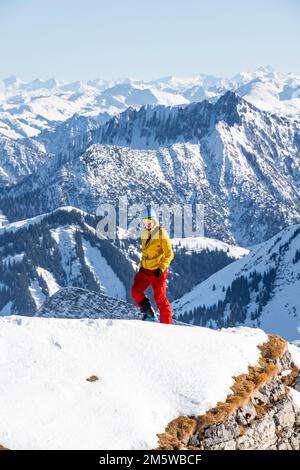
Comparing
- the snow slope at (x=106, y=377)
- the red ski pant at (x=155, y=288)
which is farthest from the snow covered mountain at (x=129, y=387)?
the red ski pant at (x=155, y=288)

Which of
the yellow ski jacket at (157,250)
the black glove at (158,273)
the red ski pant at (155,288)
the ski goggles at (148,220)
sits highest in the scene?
the ski goggles at (148,220)

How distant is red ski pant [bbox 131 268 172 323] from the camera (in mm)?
30078

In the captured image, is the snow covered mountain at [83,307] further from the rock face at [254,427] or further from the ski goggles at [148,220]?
the rock face at [254,427]

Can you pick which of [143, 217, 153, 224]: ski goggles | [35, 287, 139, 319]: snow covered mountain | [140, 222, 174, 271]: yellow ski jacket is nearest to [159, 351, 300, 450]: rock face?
[140, 222, 174, 271]: yellow ski jacket

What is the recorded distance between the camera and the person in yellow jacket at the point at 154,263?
29.9m

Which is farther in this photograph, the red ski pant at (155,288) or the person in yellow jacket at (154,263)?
the red ski pant at (155,288)

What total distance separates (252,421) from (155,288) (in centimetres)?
862

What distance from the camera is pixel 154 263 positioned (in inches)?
1182

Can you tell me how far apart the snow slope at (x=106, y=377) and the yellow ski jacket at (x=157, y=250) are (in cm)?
358

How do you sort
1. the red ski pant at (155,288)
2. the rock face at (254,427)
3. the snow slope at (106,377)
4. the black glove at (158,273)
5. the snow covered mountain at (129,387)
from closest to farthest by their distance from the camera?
the snow slope at (106,377) → the snow covered mountain at (129,387) → the rock face at (254,427) → the black glove at (158,273) → the red ski pant at (155,288)

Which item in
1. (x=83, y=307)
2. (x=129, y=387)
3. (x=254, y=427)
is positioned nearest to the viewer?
(x=129, y=387)

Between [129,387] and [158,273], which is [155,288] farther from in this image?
[129,387]

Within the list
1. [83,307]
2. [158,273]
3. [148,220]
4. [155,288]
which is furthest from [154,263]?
[83,307]
